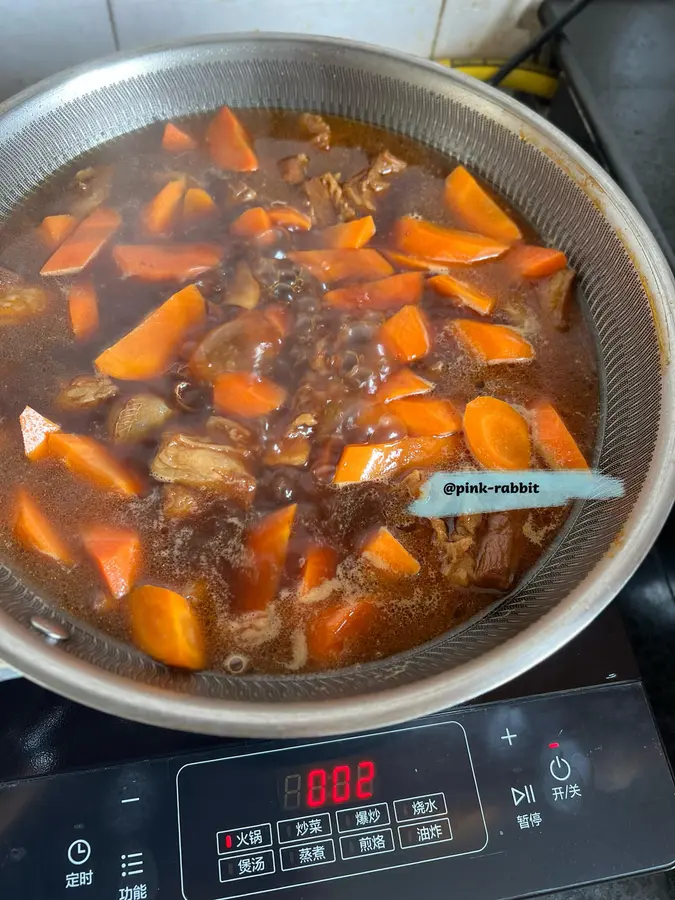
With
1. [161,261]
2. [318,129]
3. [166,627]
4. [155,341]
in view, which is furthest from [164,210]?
[166,627]

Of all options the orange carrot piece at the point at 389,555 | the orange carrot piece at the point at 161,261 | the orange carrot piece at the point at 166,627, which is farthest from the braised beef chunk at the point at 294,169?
the orange carrot piece at the point at 166,627

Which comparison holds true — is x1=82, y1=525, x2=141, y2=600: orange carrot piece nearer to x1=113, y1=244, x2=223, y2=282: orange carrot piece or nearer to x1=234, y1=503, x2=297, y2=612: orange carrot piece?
x1=234, y1=503, x2=297, y2=612: orange carrot piece

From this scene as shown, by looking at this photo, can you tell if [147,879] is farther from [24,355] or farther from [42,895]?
[24,355]

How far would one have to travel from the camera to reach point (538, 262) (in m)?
1.72

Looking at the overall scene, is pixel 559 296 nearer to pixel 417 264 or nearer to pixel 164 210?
pixel 417 264

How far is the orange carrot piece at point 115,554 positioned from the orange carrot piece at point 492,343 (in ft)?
2.84

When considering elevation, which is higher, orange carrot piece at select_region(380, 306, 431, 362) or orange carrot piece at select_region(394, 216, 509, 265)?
orange carrot piece at select_region(394, 216, 509, 265)

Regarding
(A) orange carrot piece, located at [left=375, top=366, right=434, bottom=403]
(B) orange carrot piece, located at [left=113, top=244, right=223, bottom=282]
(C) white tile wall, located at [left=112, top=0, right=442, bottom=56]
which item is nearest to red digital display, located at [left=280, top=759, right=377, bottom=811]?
(A) orange carrot piece, located at [left=375, top=366, right=434, bottom=403]

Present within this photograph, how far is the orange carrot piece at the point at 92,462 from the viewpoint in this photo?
1390mm

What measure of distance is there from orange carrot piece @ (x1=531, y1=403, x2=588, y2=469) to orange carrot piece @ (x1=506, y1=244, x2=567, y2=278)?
0.40m

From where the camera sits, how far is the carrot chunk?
1.75 meters

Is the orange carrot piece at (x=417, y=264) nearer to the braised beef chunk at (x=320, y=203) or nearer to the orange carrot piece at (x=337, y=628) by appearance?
the braised beef chunk at (x=320, y=203)

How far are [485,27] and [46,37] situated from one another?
4.50ft

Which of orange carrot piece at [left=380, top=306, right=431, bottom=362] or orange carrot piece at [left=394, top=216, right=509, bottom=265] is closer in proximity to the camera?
orange carrot piece at [left=380, top=306, right=431, bottom=362]
